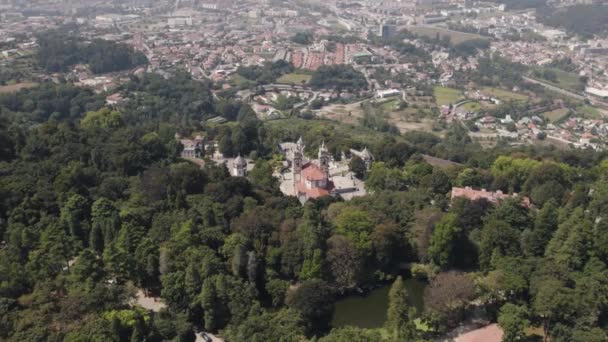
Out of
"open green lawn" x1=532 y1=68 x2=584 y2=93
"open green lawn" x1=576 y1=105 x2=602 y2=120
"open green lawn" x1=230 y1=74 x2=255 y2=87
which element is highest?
"open green lawn" x1=230 y1=74 x2=255 y2=87

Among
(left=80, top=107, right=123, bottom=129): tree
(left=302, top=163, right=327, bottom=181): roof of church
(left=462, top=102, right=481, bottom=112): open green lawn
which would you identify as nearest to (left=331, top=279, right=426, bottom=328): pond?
(left=302, top=163, right=327, bottom=181): roof of church

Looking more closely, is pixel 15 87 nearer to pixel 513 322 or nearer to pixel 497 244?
pixel 497 244

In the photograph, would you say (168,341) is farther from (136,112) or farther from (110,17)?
(110,17)

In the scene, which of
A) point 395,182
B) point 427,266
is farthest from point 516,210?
point 395,182

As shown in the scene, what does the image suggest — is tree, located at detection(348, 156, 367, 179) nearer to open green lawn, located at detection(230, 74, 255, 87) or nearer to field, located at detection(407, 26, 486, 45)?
open green lawn, located at detection(230, 74, 255, 87)

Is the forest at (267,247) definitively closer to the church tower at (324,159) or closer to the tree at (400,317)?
the tree at (400,317)
